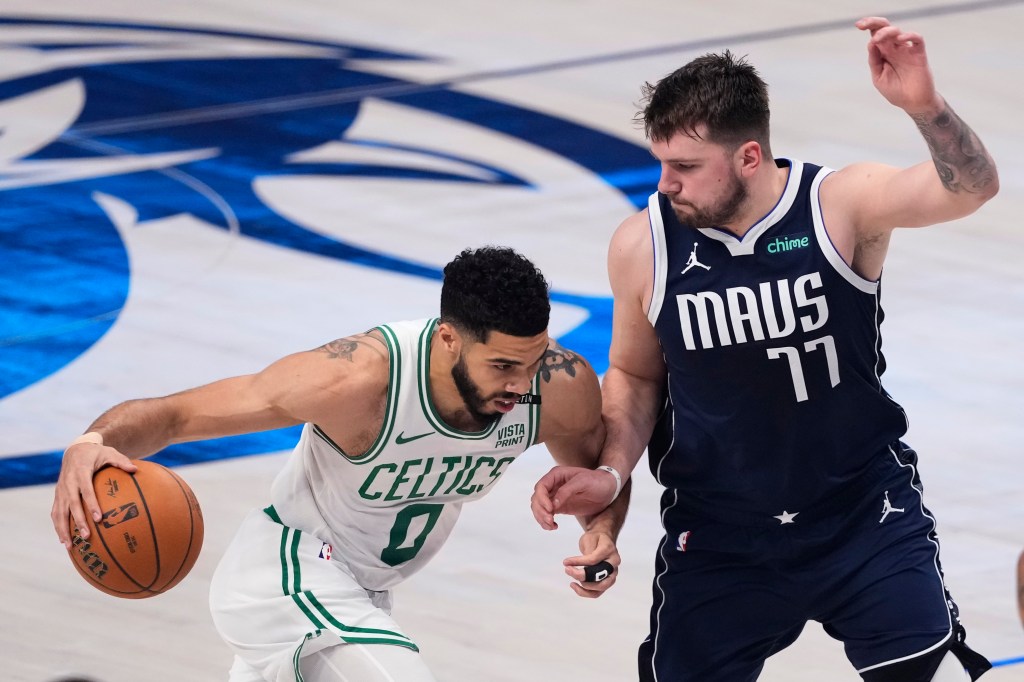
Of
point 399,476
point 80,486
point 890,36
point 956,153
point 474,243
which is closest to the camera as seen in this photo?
point 890,36

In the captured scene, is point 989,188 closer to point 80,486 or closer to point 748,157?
point 748,157

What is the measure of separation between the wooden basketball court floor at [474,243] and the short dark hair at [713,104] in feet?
6.65

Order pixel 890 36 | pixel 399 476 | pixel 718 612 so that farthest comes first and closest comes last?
pixel 718 612 < pixel 399 476 < pixel 890 36

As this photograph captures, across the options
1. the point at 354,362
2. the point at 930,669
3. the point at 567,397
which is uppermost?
the point at 354,362

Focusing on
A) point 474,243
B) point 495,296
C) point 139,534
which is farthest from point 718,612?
point 474,243

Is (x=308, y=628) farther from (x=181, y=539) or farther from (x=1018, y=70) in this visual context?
(x=1018, y=70)

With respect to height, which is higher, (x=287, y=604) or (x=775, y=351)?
(x=775, y=351)

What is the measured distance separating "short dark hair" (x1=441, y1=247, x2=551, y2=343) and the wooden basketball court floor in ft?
5.44

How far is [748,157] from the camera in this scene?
4.30 meters

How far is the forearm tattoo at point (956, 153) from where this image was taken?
13.1 ft

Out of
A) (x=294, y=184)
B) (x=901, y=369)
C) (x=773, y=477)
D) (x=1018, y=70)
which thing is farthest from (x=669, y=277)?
(x=1018, y=70)

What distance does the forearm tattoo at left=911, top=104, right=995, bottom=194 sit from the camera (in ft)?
13.1

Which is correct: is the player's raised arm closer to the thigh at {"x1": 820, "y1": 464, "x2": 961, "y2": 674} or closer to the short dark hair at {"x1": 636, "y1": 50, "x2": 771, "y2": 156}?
the short dark hair at {"x1": 636, "y1": 50, "x2": 771, "y2": 156}

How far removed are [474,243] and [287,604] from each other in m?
5.01
